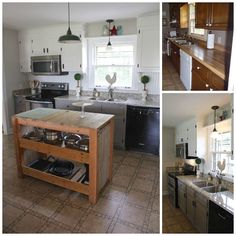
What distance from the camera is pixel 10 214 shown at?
1.90m

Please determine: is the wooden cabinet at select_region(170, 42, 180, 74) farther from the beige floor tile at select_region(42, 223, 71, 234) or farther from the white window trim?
the white window trim

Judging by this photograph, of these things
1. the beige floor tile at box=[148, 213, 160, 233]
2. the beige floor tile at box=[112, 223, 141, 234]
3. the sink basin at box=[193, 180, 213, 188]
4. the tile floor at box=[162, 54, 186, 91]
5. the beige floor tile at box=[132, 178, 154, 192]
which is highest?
the tile floor at box=[162, 54, 186, 91]

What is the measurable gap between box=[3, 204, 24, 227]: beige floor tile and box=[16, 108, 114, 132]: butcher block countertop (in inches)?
33.3

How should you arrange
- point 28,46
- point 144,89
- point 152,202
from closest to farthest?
point 152,202 → point 144,89 → point 28,46

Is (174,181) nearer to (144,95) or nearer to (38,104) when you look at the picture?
(144,95)

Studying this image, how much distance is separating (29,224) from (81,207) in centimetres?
46

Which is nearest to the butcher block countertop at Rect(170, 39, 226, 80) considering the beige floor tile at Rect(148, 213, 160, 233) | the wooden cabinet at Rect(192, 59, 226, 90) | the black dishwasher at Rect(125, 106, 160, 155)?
the wooden cabinet at Rect(192, 59, 226, 90)

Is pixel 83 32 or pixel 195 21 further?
pixel 83 32

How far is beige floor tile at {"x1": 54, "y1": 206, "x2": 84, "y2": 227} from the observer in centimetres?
180

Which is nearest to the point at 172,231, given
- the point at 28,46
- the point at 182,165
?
the point at 182,165

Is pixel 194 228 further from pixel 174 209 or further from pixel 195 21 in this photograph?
pixel 195 21

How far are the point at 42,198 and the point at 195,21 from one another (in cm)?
206

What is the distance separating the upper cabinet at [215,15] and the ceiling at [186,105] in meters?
0.42

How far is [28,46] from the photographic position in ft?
13.0
